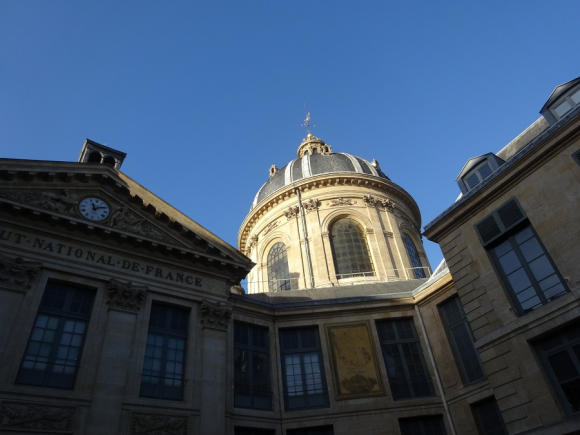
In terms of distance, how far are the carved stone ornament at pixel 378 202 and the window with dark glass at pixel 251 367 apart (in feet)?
46.3

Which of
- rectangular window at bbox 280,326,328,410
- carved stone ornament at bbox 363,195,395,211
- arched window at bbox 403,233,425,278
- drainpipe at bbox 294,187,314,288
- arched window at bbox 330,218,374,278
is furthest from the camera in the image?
carved stone ornament at bbox 363,195,395,211

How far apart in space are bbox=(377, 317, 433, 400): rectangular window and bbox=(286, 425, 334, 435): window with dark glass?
2512 mm

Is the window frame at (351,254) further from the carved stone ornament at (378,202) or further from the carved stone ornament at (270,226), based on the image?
the carved stone ornament at (270,226)

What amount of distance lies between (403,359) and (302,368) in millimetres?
3659

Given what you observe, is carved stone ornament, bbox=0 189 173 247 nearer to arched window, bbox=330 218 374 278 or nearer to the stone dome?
arched window, bbox=330 218 374 278

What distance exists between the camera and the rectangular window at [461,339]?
49.7 feet

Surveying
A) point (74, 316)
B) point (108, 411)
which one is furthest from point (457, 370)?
point (74, 316)

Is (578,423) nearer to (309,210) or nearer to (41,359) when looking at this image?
(41,359)

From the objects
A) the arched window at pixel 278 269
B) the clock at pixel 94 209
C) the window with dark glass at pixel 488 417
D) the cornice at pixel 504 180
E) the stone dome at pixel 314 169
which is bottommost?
the window with dark glass at pixel 488 417

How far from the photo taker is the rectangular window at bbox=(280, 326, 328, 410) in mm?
15945

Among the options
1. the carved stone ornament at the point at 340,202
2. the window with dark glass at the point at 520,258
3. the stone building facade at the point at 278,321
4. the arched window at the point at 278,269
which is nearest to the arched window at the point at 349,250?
the carved stone ornament at the point at 340,202

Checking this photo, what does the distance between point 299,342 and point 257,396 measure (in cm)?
→ 262

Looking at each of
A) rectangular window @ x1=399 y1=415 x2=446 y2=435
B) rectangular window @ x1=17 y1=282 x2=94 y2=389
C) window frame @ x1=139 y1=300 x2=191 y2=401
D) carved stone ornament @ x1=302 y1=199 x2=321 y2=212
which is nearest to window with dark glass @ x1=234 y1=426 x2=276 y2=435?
window frame @ x1=139 y1=300 x2=191 y2=401

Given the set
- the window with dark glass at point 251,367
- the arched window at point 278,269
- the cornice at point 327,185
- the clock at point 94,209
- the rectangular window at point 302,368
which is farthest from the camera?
the cornice at point 327,185
